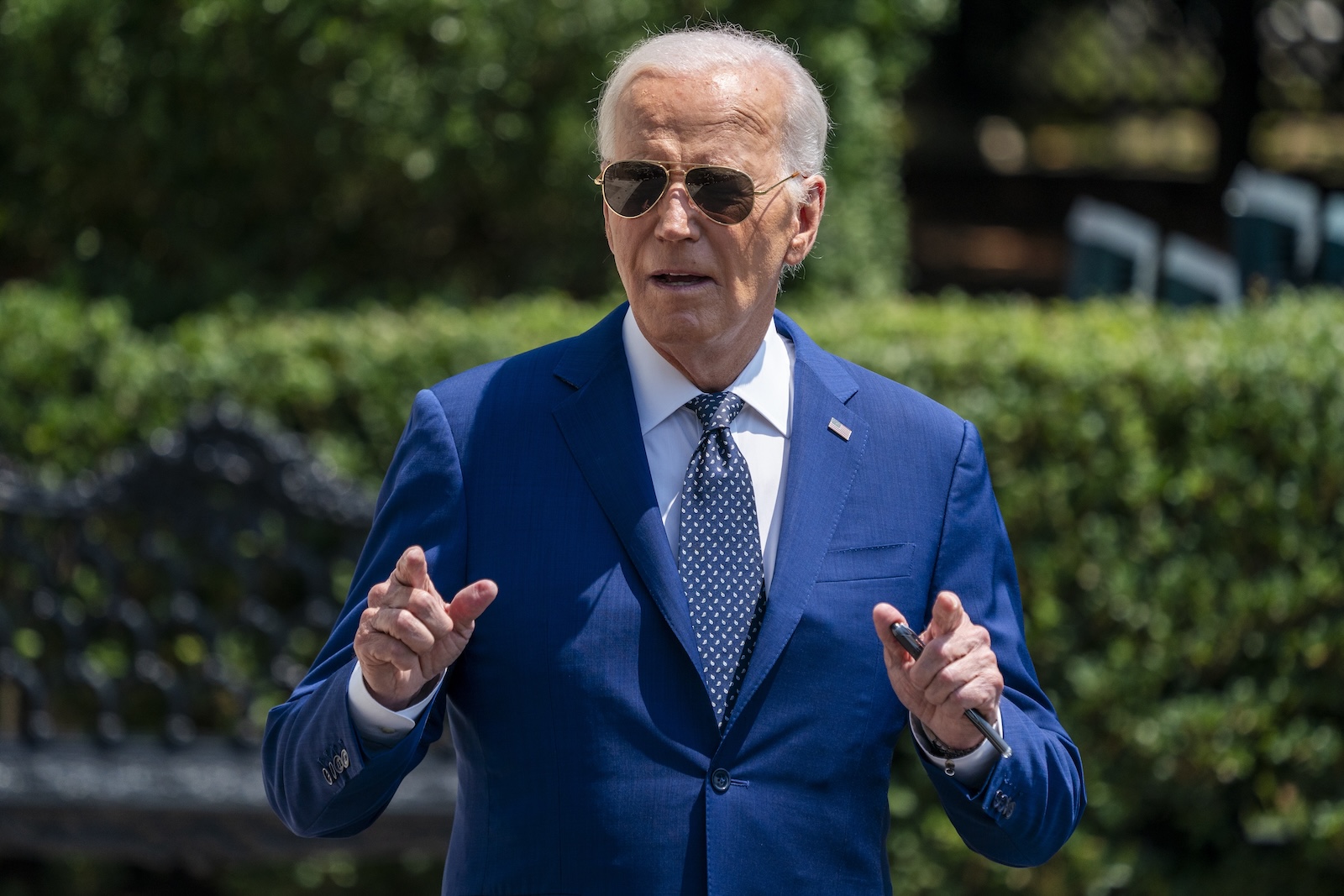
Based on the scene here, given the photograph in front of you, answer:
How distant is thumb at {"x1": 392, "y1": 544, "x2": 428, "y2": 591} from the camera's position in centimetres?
190

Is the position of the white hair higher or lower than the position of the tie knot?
higher

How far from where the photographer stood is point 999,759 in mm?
2090

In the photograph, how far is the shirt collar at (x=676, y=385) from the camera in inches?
90.4

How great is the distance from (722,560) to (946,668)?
385mm

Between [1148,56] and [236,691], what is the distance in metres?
16.9

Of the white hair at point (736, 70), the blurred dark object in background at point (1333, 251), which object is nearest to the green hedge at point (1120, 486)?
the blurred dark object in background at point (1333, 251)

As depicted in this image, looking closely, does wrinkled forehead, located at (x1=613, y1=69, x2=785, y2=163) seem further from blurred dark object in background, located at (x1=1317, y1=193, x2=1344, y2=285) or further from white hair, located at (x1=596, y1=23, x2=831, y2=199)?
blurred dark object in background, located at (x1=1317, y1=193, x2=1344, y2=285)

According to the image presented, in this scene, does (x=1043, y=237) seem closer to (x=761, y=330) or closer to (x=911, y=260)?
(x=911, y=260)

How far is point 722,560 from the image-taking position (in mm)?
2188

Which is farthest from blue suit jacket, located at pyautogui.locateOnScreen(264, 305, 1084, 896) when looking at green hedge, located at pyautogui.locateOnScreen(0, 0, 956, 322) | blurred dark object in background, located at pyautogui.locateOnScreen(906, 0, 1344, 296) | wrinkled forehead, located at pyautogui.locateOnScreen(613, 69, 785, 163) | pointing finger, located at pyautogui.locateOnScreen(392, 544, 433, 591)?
blurred dark object in background, located at pyautogui.locateOnScreen(906, 0, 1344, 296)

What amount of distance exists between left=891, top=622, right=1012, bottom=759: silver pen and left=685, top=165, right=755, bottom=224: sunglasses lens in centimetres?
62

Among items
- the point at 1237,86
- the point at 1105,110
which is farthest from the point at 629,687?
the point at 1105,110

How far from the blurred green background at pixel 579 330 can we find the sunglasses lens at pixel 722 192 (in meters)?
2.72

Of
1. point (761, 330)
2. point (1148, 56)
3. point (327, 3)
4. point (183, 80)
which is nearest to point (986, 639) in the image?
point (761, 330)
